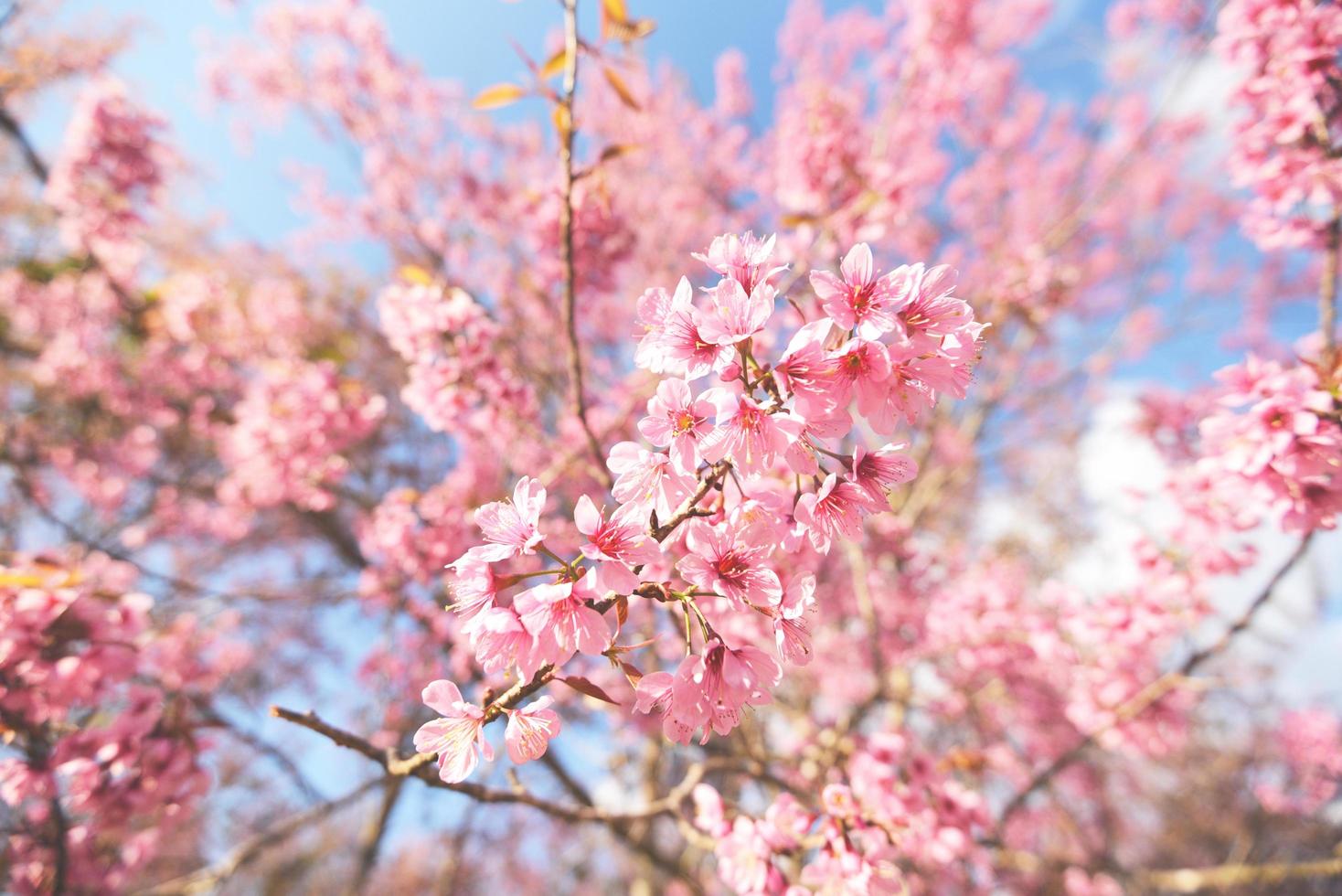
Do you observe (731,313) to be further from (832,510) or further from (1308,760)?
(1308,760)

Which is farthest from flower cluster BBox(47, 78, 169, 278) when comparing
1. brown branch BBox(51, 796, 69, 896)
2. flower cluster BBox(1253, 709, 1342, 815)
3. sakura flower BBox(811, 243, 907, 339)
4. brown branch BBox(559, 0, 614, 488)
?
flower cluster BBox(1253, 709, 1342, 815)

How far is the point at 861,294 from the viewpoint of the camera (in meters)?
1.13

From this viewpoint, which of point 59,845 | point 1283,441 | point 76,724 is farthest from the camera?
point 76,724

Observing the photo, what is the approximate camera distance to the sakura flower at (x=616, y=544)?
1002mm

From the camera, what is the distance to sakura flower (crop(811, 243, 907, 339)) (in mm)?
1054

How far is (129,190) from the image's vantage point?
16.1ft

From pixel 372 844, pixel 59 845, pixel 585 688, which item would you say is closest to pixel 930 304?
pixel 585 688

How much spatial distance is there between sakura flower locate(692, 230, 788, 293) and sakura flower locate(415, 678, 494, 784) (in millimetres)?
933

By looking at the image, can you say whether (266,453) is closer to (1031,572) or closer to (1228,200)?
(1031,572)

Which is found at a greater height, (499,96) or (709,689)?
(499,96)

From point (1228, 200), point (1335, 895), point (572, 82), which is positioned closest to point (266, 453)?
point (572, 82)

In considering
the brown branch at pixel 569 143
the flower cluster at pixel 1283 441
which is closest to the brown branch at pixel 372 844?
the brown branch at pixel 569 143

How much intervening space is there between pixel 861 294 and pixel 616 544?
0.66m

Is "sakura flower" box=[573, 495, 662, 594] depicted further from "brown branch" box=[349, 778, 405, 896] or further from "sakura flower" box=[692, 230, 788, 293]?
"brown branch" box=[349, 778, 405, 896]
